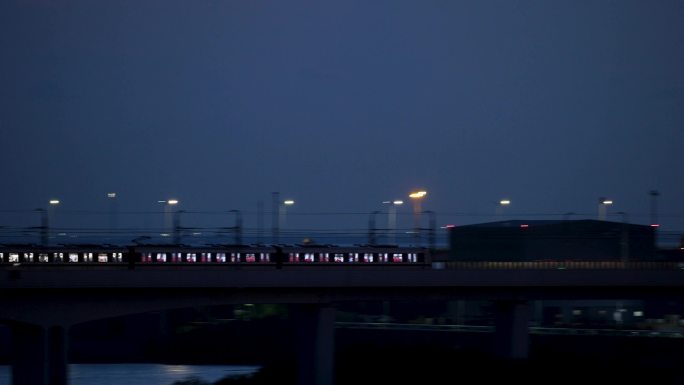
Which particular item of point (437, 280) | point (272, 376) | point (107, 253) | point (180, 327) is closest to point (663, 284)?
point (437, 280)

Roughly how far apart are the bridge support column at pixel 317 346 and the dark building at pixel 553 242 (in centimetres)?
2168

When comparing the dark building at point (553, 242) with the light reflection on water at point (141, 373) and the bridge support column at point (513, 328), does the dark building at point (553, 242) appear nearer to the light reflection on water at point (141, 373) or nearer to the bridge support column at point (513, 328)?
the bridge support column at point (513, 328)

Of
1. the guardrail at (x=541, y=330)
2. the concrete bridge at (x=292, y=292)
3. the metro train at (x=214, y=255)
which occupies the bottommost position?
the guardrail at (x=541, y=330)

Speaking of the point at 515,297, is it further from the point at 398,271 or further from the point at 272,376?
the point at 272,376

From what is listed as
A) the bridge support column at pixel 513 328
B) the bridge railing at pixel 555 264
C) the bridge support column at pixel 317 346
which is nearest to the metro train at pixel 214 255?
the bridge railing at pixel 555 264

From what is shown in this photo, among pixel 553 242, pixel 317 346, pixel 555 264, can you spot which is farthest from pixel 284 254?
pixel 553 242

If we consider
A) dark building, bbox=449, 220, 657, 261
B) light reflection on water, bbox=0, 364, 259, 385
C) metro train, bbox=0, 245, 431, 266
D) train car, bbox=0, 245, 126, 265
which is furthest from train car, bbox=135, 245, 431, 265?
dark building, bbox=449, 220, 657, 261

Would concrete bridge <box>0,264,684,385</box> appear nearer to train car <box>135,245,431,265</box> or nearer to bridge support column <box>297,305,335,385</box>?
bridge support column <box>297,305,335,385</box>

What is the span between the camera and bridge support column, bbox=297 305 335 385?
4325cm

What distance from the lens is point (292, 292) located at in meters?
42.9

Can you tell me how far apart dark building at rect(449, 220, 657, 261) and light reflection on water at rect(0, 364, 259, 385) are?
16610mm

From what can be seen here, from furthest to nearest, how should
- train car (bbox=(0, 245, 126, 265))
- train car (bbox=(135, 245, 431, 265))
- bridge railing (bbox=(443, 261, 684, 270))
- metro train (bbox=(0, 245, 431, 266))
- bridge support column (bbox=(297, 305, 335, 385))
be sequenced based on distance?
1. bridge railing (bbox=(443, 261, 684, 270))
2. train car (bbox=(135, 245, 431, 265))
3. metro train (bbox=(0, 245, 431, 266))
4. train car (bbox=(0, 245, 126, 265))
5. bridge support column (bbox=(297, 305, 335, 385))

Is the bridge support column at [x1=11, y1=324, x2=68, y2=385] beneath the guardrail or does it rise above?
above

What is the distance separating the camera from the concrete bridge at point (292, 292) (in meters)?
36.8
